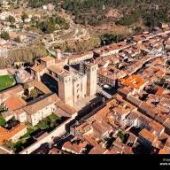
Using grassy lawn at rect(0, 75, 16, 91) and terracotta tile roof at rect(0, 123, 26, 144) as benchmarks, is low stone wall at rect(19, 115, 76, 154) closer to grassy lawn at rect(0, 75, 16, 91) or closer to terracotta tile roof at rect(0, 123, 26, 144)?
terracotta tile roof at rect(0, 123, 26, 144)

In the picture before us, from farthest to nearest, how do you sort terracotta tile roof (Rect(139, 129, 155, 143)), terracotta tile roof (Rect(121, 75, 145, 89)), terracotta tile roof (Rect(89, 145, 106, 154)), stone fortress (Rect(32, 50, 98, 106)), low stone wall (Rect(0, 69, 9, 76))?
low stone wall (Rect(0, 69, 9, 76))
terracotta tile roof (Rect(121, 75, 145, 89))
stone fortress (Rect(32, 50, 98, 106))
terracotta tile roof (Rect(139, 129, 155, 143))
terracotta tile roof (Rect(89, 145, 106, 154))

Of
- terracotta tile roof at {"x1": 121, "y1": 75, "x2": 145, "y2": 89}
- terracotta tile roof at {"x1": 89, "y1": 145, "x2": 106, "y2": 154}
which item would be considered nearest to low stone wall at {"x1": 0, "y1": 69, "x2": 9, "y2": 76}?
terracotta tile roof at {"x1": 121, "y1": 75, "x2": 145, "y2": 89}

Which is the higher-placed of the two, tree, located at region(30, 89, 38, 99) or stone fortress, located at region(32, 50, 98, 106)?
stone fortress, located at region(32, 50, 98, 106)

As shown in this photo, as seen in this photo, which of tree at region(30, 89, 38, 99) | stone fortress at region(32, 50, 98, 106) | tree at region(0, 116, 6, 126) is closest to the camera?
tree at region(0, 116, 6, 126)

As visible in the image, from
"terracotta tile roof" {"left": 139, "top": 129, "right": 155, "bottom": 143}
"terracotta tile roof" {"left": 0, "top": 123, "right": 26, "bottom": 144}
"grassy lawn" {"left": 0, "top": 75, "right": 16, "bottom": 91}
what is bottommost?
"terracotta tile roof" {"left": 0, "top": 123, "right": 26, "bottom": 144}

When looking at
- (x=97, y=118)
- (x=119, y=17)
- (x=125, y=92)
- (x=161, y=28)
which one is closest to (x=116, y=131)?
(x=97, y=118)

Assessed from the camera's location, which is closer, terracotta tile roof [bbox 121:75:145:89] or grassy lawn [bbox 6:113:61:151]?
grassy lawn [bbox 6:113:61:151]

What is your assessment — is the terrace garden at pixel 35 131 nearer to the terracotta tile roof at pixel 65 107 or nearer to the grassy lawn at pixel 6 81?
the terracotta tile roof at pixel 65 107
